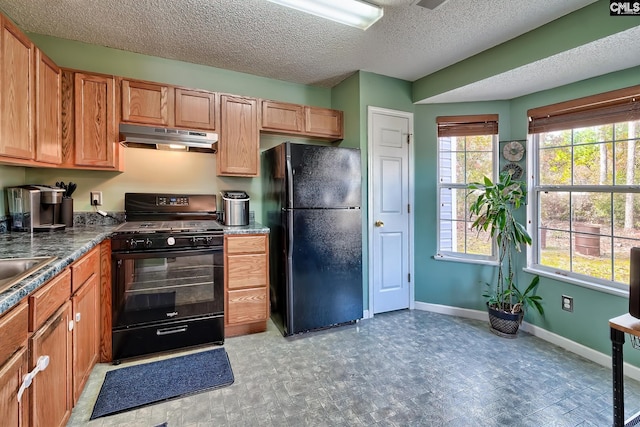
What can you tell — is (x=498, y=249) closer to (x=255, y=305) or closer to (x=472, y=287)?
(x=472, y=287)

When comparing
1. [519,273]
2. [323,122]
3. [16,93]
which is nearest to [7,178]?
[16,93]

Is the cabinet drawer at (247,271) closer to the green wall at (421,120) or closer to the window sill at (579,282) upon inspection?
the green wall at (421,120)

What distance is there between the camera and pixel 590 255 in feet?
8.21

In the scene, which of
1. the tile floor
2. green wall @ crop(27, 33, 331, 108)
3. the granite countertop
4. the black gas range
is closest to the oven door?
the black gas range

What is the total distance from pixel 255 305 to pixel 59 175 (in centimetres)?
203

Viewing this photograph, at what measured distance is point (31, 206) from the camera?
215 centimetres

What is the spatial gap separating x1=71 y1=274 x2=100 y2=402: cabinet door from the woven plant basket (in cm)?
319

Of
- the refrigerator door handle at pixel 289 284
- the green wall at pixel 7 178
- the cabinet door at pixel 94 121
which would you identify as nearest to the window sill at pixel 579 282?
the refrigerator door handle at pixel 289 284

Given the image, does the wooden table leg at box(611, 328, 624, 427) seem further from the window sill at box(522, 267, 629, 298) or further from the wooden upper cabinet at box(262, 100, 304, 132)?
the wooden upper cabinet at box(262, 100, 304, 132)

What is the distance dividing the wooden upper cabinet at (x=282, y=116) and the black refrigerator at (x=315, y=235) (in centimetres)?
35

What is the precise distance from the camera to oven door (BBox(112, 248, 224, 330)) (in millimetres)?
2225

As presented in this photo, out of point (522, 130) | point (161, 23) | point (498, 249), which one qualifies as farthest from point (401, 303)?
point (161, 23)

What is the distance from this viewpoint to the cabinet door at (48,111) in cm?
200

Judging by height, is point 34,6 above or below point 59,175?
above
